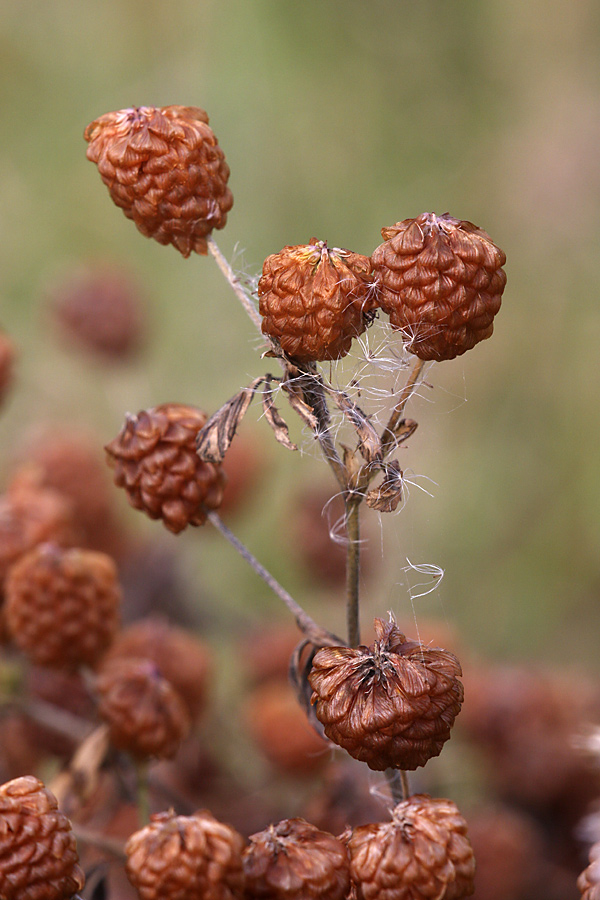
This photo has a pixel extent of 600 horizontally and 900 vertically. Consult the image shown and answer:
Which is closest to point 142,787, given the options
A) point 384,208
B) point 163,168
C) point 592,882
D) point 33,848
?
point 33,848

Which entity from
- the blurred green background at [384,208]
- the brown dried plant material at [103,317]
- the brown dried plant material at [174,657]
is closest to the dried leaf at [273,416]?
the brown dried plant material at [174,657]

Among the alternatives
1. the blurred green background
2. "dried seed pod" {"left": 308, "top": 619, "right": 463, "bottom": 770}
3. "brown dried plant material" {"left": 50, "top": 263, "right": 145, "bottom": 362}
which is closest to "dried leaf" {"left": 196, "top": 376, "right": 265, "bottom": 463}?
"dried seed pod" {"left": 308, "top": 619, "right": 463, "bottom": 770}

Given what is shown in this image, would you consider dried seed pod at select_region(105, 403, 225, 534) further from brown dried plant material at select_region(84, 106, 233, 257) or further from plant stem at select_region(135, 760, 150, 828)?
plant stem at select_region(135, 760, 150, 828)

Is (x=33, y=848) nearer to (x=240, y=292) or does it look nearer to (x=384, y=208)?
(x=240, y=292)

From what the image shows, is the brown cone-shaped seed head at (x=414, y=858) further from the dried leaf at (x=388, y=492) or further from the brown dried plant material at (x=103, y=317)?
the brown dried plant material at (x=103, y=317)

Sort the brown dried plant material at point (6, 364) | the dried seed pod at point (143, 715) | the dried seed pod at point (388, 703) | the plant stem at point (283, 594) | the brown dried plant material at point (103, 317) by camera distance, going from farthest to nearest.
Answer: the brown dried plant material at point (103, 317) → the brown dried plant material at point (6, 364) → the dried seed pod at point (143, 715) → the plant stem at point (283, 594) → the dried seed pod at point (388, 703)

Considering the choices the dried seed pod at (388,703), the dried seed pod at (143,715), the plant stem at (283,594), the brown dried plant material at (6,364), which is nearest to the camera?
the dried seed pod at (388,703)

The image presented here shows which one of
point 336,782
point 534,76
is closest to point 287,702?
point 336,782

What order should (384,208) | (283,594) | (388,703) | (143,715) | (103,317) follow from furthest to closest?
(384,208), (103,317), (143,715), (283,594), (388,703)
